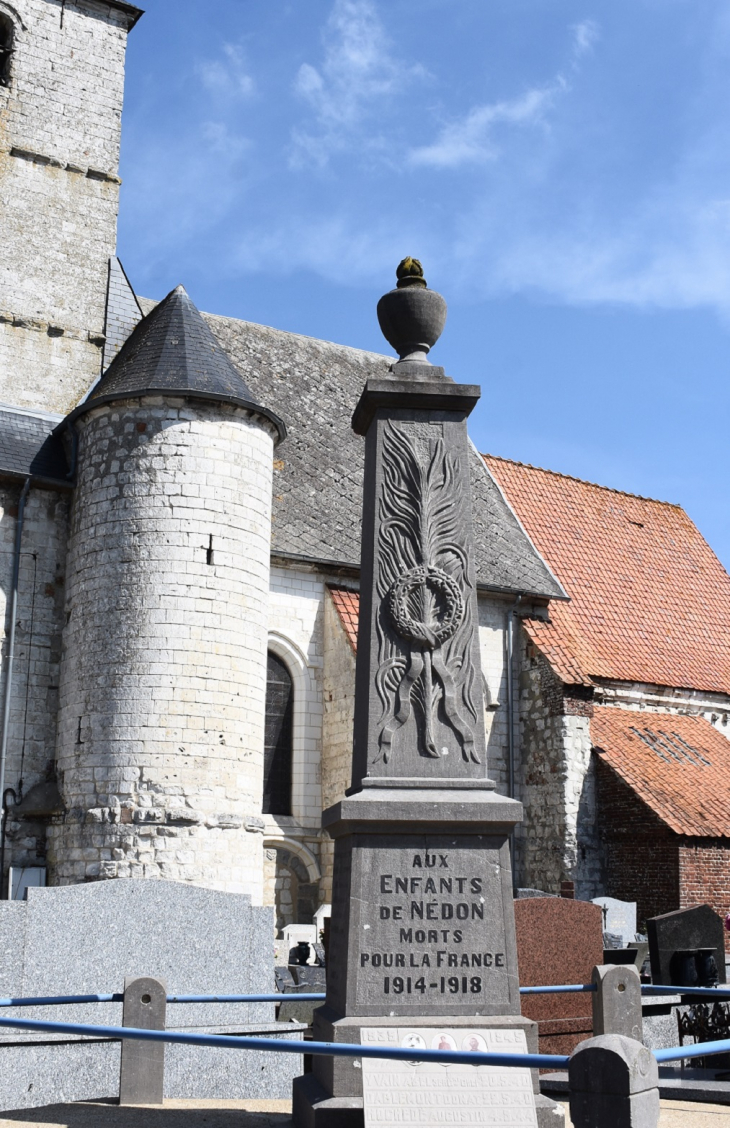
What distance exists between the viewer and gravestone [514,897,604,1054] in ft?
24.2

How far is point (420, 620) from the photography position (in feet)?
17.1

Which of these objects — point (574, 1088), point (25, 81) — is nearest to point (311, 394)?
point (25, 81)

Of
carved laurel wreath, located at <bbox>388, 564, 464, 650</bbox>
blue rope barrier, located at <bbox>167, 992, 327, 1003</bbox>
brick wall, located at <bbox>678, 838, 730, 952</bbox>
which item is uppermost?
carved laurel wreath, located at <bbox>388, 564, 464, 650</bbox>

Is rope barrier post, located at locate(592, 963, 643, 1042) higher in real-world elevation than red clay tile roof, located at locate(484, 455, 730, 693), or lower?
lower

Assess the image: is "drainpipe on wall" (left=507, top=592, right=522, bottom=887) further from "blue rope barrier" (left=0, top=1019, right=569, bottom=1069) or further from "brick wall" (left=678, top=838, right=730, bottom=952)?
"blue rope barrier" (left=0, top=1019, right=569, bottom=1069)

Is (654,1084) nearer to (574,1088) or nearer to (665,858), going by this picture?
(574,1088)

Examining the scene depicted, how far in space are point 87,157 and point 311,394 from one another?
5.03 metres

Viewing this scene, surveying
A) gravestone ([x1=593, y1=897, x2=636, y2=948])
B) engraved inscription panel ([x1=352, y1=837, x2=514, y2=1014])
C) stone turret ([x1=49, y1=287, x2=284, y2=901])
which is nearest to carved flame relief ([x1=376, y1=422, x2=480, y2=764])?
engraved inscription panel ([x1=352, y1=837, x2=514, y2=1014])

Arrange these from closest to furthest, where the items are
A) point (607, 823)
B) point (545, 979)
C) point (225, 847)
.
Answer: point (545, 979) < point (225, 847) < point (607, 823)

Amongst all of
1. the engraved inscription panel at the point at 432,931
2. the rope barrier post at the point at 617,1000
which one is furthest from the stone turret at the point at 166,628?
the engraved inscription panel at the point at 432,931

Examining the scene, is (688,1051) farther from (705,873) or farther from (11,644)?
(705,873)

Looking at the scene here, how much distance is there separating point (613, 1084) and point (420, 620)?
246cm

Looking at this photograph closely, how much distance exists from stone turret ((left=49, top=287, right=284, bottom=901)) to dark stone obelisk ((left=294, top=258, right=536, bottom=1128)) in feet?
26.2

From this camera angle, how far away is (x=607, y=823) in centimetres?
1655
